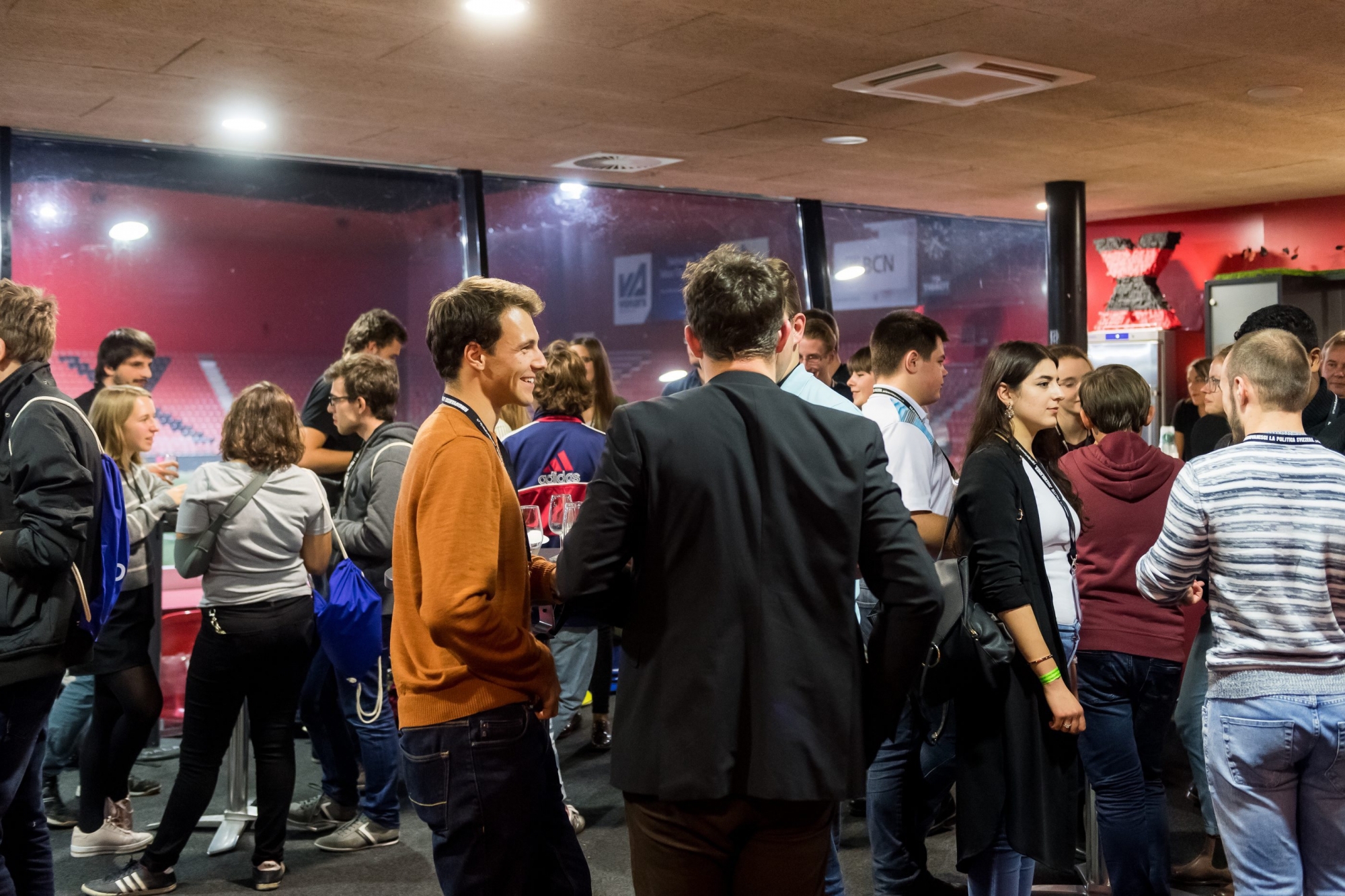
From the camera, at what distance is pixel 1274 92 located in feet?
17.2

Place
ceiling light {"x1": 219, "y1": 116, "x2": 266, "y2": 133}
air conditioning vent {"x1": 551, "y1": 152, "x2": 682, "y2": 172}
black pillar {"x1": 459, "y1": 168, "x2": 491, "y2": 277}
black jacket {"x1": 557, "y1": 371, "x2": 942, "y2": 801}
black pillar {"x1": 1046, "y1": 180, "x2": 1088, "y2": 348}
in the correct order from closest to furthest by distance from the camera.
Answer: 1. black jacket {"x1": 557, "y1": 371, "x2": 942, "y2": 801}
2. ceiling light {"x1": 219, "y1": 116, "x2": 266, "y2": 133}
3. air conditioning vent {"x1": 551, "y1": 152, "x2": 682, "y2": 172}
4. black pillar {"x1": 459, "y1": 168, "x2": 491, "y2": 277}
5. black pillar {"x1": 1046, "y1": 180, "x2": 1088, "y2": 348}

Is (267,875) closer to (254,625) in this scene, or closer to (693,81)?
Result: (254,625)

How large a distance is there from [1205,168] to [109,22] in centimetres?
612

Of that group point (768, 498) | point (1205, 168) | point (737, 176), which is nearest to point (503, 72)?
point (737, 176)

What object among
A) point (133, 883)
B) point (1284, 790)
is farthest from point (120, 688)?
point (1284, 790)

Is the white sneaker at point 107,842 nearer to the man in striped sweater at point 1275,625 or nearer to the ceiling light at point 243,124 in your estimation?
the ceiling light at point 243,124

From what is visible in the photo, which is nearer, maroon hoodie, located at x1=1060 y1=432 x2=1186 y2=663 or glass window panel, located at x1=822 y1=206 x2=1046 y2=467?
maroon hoodie, located at x1=1060 y1=432 x2=1186 y2=663

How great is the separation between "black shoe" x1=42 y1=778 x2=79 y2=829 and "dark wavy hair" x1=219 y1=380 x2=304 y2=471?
1635 millimetres

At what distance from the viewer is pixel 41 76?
15.3 ft

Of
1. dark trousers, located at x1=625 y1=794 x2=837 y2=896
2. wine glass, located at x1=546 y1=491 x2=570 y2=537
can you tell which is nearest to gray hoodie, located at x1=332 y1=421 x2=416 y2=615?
wine glass, located at x1=546 y1=491 x2=570 y2=537

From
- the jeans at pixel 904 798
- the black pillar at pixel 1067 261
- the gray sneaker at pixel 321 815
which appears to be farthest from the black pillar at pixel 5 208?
the black pillar at pixel 1067 261

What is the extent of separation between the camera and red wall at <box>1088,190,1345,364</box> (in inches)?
346

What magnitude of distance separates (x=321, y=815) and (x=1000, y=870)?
2586mm

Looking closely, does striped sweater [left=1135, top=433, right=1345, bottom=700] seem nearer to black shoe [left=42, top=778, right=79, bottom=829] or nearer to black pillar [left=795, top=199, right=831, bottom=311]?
black shoe [left=42, top=778, right=79, bottom=829]
